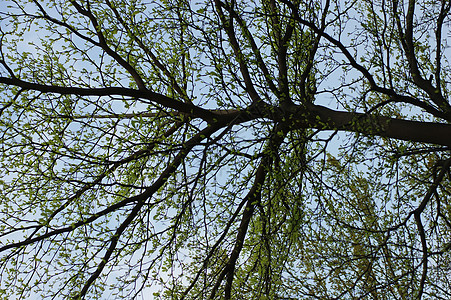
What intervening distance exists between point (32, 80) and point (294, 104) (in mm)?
4104

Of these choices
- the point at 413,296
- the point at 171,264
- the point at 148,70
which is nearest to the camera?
the point at 413,296

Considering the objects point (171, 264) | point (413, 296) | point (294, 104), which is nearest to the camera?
point (413, 296)

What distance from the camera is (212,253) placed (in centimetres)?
591

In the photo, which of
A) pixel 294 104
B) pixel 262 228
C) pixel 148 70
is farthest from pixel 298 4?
pixel 262 228

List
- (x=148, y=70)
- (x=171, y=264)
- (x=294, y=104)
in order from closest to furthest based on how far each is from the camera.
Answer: (x=171, y=264)
(x=294, y=104)
(x=148, y=70)

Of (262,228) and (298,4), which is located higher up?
(298,4)

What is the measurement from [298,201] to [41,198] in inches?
156

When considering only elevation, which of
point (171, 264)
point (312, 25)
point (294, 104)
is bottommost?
point (171, 264)

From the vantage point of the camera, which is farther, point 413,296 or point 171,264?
point 171,264

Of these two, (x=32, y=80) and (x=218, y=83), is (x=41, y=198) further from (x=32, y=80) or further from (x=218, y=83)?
(x=218, y=83)

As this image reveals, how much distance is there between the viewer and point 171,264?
229 inches

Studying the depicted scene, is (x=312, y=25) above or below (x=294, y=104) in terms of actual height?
above

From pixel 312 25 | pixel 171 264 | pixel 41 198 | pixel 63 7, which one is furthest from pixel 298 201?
pixel 63 7

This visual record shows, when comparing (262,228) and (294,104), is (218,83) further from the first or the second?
(262,228)
